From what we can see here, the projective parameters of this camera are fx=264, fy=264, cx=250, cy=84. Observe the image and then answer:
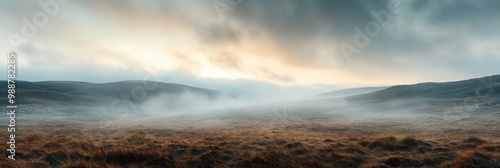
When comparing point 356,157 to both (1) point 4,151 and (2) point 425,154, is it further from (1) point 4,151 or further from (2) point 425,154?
(1) point 4,151

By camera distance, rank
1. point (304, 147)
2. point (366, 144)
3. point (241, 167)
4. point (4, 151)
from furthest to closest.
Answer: point (366, 144), point (304, 147), point (4, 151), point (241, 167)

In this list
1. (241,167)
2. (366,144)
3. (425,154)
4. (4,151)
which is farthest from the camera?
(366,144)

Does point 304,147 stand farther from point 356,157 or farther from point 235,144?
point 235,144

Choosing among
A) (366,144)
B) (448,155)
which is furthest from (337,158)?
(448,155)

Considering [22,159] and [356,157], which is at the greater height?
[22,159]

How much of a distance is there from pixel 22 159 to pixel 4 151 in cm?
212

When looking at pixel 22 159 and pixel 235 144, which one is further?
pixel 235 144

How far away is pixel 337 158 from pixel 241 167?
16.2 ft

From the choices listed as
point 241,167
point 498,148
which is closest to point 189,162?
point 241,167

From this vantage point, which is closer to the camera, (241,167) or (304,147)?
(241,167)

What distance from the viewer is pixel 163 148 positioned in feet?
47.5

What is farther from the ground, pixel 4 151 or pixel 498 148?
pixel 4 151

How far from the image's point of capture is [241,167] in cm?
1141

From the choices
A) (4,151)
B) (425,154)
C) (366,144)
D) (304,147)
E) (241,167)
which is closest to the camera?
(241,167)
